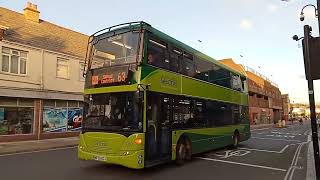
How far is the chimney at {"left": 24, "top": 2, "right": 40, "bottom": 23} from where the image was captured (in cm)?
2562

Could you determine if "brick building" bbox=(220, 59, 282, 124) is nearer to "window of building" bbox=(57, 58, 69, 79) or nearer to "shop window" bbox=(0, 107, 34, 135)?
"window of building" bbox=(57, 58, 69, 79)

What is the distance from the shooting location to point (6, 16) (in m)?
23.5

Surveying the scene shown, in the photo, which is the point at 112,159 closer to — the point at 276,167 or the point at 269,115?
the point at 276,167

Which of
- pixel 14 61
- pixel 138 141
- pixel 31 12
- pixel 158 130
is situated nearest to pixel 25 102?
pixel 14 61

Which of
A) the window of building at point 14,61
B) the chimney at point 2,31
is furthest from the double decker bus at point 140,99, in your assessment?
the window of building at point 14,61

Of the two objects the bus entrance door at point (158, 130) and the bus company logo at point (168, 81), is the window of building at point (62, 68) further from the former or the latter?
the bus entrance door at point (158, 130)

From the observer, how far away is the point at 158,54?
441 inches

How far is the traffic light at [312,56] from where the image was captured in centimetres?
898

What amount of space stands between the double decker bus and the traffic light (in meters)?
4.31

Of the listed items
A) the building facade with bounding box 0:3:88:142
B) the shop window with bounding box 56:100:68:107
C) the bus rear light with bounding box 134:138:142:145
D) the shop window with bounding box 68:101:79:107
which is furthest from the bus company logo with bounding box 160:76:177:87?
the shop window with bounding box 68:101:79:107

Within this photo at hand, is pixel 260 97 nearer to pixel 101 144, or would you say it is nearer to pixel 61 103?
pixel 61 103

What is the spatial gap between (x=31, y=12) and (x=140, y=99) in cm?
1936

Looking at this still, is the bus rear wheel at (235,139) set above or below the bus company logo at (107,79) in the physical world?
below

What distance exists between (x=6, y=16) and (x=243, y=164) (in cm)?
1881
